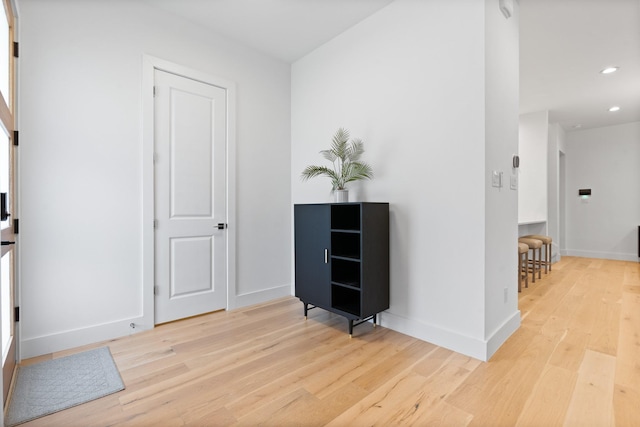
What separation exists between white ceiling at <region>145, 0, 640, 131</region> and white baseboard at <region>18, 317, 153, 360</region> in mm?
2743

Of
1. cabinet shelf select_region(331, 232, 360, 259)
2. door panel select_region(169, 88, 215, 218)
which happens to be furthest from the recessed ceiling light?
door panel select_region(169, 88, 215, 218)

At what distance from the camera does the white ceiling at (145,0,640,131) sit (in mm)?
2666

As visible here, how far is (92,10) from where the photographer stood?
2367 millimetres

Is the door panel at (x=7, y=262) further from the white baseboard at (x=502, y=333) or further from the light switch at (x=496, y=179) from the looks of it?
the light switch at (x=496, y=179)

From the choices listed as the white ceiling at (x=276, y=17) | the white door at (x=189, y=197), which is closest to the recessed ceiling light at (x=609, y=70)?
the white ceiling at (x=276, y=17)

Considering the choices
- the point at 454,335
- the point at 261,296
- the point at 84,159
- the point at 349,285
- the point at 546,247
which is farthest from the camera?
the point at 546,247

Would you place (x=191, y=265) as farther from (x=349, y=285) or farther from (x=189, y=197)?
(x=349, y=285)

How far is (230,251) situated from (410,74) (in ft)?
7.79

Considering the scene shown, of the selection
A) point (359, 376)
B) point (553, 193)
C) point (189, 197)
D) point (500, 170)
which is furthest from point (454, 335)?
point (553, 193)

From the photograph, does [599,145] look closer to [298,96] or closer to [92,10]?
[298,96]

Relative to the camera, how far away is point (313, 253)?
9.16 feet

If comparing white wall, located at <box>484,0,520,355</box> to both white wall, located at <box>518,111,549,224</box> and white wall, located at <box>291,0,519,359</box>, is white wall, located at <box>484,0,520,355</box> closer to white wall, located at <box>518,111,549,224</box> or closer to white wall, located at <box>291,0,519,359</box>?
white wall, located at <box>291,0,519,359</box>

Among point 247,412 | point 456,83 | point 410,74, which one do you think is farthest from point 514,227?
point 247,412

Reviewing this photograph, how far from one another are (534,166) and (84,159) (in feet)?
21.7
